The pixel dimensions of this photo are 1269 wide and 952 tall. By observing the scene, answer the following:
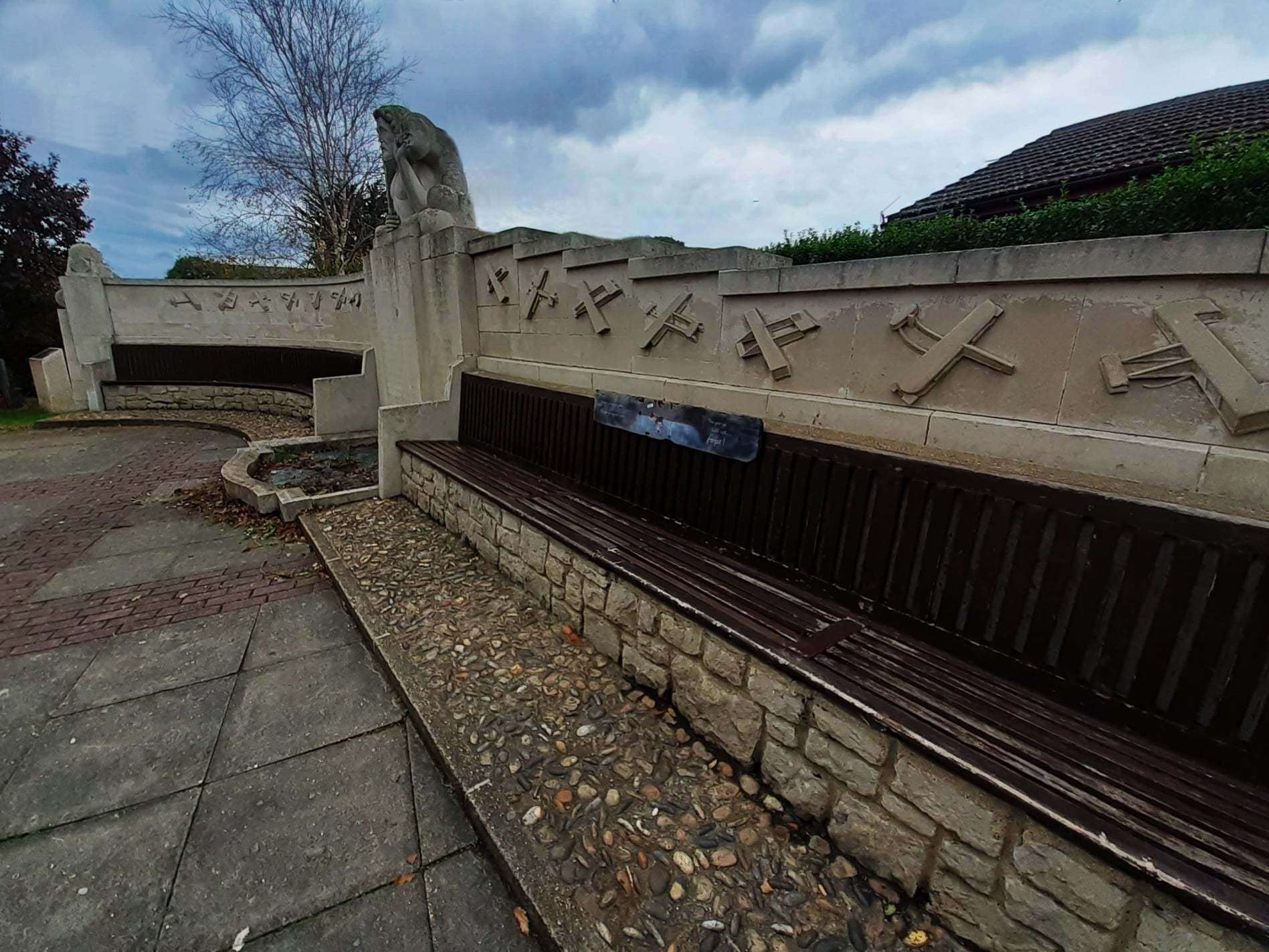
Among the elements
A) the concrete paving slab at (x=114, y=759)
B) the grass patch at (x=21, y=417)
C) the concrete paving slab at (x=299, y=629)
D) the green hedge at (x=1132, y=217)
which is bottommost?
the grass patch at (x=21, y=417)

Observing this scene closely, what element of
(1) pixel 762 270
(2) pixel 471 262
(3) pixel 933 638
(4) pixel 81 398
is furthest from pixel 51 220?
(3) pixel 933 638

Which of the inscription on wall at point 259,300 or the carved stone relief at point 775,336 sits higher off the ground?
the inscription on wall at point 259,300

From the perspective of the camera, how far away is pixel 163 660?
9.25 ft

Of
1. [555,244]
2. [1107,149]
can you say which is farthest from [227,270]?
[1107,149]

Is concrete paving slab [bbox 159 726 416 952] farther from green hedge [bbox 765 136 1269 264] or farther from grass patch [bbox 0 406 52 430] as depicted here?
grass patch [bbox 0 406 52 430]

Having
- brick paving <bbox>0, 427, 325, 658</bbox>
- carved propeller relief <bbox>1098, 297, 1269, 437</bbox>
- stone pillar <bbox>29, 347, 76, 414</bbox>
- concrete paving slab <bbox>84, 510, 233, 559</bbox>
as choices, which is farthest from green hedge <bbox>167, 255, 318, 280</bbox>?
carved propeller relief <bbox>1098, 297, 1269, 437</bbox>

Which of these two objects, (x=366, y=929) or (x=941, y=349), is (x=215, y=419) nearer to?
(x=366, y=929)

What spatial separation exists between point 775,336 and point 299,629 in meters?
3.34

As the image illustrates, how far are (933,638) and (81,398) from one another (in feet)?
49.9

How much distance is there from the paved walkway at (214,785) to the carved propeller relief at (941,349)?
2441 mm

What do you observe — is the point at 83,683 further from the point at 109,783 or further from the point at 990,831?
the point at 990,831

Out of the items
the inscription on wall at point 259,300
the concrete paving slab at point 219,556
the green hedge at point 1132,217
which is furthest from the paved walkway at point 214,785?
the inscription on wall at point 259,300

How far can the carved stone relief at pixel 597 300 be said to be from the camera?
3.49 metres

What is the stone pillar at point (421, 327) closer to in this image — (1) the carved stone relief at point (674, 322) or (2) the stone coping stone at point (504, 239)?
(2) the stone coping stone at point (504, 239)
